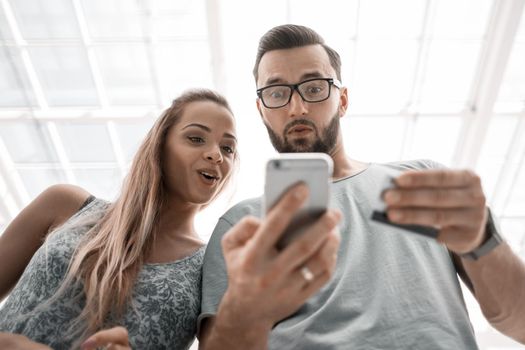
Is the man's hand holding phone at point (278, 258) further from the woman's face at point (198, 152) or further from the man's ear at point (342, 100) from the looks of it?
the man's ear at point (342, 100)

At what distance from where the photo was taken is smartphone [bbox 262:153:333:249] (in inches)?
38.0

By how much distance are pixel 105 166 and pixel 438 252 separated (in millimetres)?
6826

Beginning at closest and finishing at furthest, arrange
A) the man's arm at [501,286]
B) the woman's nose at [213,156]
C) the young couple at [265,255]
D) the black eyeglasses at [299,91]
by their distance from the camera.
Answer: the young couple at [265,255], the man's arm at [501,286], the woman's nose at [213,156], the black eyeglasses at [299,91]

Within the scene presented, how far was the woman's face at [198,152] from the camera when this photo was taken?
2.25m

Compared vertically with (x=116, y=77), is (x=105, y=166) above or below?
below

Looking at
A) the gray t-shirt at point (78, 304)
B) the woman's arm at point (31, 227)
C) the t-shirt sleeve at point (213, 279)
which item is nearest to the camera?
the gray t-shirt at point (78, 304)

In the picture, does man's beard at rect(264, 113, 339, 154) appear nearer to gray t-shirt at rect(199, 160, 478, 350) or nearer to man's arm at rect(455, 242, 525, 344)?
gray t-shirt at rect(199, 160, 478, 350)

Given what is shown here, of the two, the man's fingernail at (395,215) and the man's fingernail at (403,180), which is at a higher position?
the man's fingernail at (403,180)

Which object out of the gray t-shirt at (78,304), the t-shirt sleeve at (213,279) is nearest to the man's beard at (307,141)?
the t-shirt sleeve at (213,279)

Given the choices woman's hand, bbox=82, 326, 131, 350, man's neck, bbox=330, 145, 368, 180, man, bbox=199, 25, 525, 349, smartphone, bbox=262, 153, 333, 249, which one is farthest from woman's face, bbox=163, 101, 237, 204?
smartphone, bbox=262, 153, 333, 249

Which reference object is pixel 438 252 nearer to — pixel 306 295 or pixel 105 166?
pixel 306 295

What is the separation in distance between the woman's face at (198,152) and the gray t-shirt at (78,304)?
50 centimetres

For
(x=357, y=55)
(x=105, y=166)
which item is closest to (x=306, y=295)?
(x=357, y=55)

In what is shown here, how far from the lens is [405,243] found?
5.78 ft
